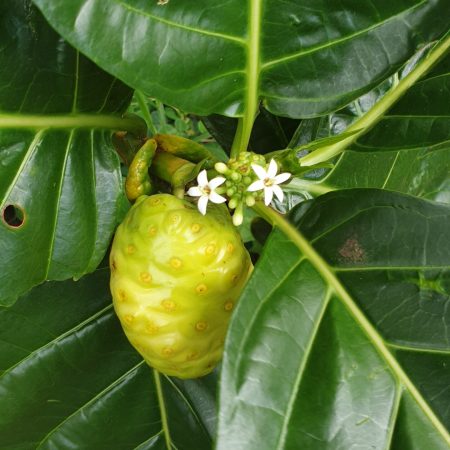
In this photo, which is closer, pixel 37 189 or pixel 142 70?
pixel 142 70

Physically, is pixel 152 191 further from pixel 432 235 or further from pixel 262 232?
pixel 262 232

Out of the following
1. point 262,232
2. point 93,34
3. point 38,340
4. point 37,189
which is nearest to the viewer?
point 93,34

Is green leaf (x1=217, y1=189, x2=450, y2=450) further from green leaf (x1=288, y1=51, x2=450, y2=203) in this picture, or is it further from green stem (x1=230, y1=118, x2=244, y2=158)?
green leaf (x1=288, y1=51, x2=450, y2=203)

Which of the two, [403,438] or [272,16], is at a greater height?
[272,16]

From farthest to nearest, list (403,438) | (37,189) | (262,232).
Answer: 1. (262,232)
2. (37,189)
3. (403,438)

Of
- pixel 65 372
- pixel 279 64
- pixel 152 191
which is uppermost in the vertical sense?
pixel 279 64

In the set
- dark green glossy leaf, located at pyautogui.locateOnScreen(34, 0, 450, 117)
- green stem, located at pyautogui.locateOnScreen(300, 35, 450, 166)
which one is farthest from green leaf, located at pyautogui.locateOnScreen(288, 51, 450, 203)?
dark green glossy leaf, located at pyautogui.locateOnScreen(34, 0, 450, 117)

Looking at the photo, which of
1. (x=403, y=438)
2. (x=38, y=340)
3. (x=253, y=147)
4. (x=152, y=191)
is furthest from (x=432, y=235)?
(x=38, y=340)

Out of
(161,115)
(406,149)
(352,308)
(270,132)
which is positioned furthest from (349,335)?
(161,115)
